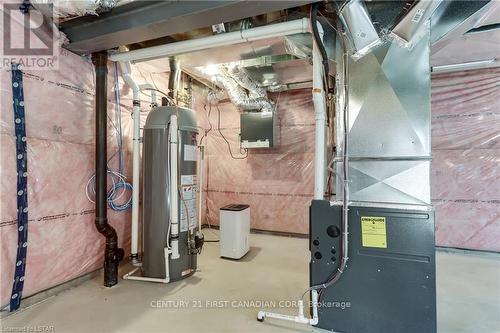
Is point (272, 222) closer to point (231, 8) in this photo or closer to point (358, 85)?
point (358, 85)

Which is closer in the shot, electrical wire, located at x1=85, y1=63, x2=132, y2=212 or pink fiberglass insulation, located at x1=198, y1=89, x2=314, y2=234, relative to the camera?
electrical wire, located at x1=85, y1=63, x2=132, y2=212

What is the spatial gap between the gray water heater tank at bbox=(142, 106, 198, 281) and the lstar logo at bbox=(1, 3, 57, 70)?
0.94 meters

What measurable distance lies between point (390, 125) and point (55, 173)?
264 centimetres

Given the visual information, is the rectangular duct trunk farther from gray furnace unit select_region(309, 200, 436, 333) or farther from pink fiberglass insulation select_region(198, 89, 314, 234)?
pink fiberglass insulation select_region(198, 89, 314, 234)

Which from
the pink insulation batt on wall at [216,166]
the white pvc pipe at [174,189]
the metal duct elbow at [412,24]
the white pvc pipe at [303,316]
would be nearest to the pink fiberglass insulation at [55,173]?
the pink insulation batt on wall at [216,166]

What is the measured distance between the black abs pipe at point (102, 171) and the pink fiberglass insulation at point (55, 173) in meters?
0.17

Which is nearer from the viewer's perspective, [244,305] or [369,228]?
[369,228]

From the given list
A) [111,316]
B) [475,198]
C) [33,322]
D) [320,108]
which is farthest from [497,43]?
[33,322]

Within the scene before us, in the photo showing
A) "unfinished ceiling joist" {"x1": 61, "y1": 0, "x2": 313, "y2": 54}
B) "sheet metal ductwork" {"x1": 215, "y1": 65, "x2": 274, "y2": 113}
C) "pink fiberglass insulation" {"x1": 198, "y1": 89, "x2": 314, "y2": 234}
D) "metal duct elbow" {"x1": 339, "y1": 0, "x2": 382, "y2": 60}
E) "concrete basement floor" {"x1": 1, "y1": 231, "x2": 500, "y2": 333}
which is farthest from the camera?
"pink fiberglass insulation" {"x1": 198, "y1": 89, "x2": 314, "y2": 234}

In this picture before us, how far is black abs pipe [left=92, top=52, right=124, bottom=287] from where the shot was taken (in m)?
2.39

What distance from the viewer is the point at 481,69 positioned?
322cm

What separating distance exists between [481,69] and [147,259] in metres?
4.45

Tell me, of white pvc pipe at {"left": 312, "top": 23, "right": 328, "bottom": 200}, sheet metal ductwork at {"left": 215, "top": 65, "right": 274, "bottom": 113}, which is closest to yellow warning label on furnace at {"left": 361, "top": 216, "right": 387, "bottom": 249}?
white pvc pipe at {"left": 312, "top": 23, "right": 328, "bottom": 200}

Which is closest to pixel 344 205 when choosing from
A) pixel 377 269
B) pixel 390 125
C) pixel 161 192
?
pixel 377 269
